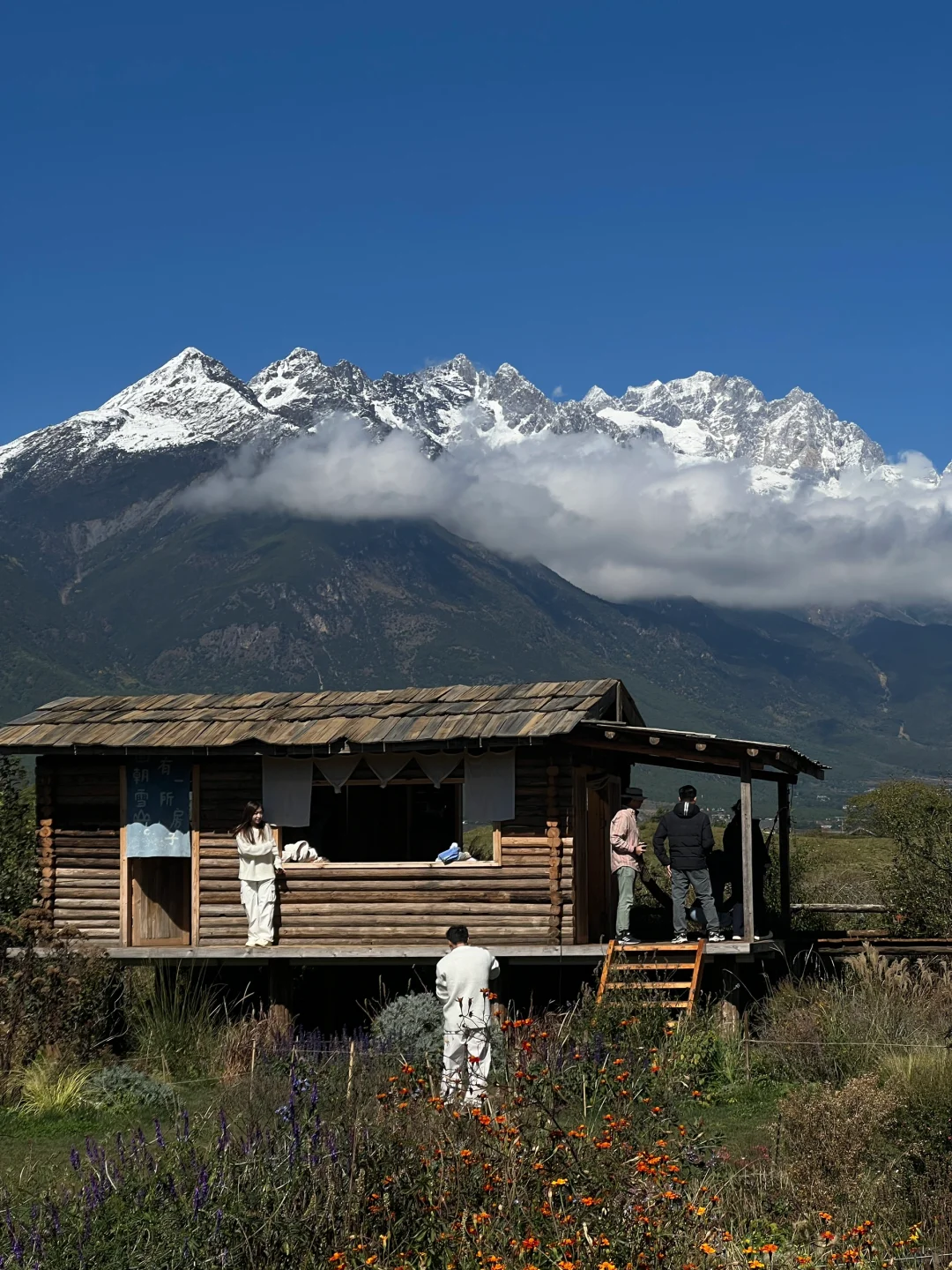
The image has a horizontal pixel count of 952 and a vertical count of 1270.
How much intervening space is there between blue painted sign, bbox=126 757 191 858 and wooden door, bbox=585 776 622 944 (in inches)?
Answer: 213

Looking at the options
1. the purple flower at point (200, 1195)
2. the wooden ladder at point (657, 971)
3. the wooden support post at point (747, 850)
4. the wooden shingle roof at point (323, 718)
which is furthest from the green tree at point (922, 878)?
the purple flower at point (200, 1195)

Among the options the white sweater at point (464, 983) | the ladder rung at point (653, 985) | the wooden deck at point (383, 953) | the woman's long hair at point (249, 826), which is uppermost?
the woman's long hair at point (249, 826)

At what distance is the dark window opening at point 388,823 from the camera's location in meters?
25.5

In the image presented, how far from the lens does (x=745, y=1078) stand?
15539 mm

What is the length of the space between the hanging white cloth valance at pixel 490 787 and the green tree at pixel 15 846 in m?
7.54

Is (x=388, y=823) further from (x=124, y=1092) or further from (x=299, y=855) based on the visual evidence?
(x=124, y=1092)

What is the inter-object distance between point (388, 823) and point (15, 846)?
6.20 metres

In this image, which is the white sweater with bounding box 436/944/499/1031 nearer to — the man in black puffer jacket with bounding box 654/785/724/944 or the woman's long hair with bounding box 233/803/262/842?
the man in black puffer jacket with bounding box 654/785/724/944

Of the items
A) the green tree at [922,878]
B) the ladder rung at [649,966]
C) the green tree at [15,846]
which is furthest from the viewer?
the green tree at [922,878]

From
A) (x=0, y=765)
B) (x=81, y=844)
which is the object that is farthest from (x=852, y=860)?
(x=81, y=844)

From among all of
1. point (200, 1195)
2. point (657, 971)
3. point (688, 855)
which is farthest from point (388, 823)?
point (200, 1195)

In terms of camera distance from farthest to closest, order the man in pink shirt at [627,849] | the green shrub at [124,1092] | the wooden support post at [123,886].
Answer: the wooden support post at [123,886] → the man in pink shirt at [627,849] → the green shrub at [124,1092]

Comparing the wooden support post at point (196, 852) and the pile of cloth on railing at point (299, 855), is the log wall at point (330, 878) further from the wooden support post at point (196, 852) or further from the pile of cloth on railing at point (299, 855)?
the pile of cloth on railing at point (299, 855)

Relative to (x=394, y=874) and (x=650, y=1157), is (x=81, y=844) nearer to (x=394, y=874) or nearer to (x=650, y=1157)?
(x=394, y=874)
